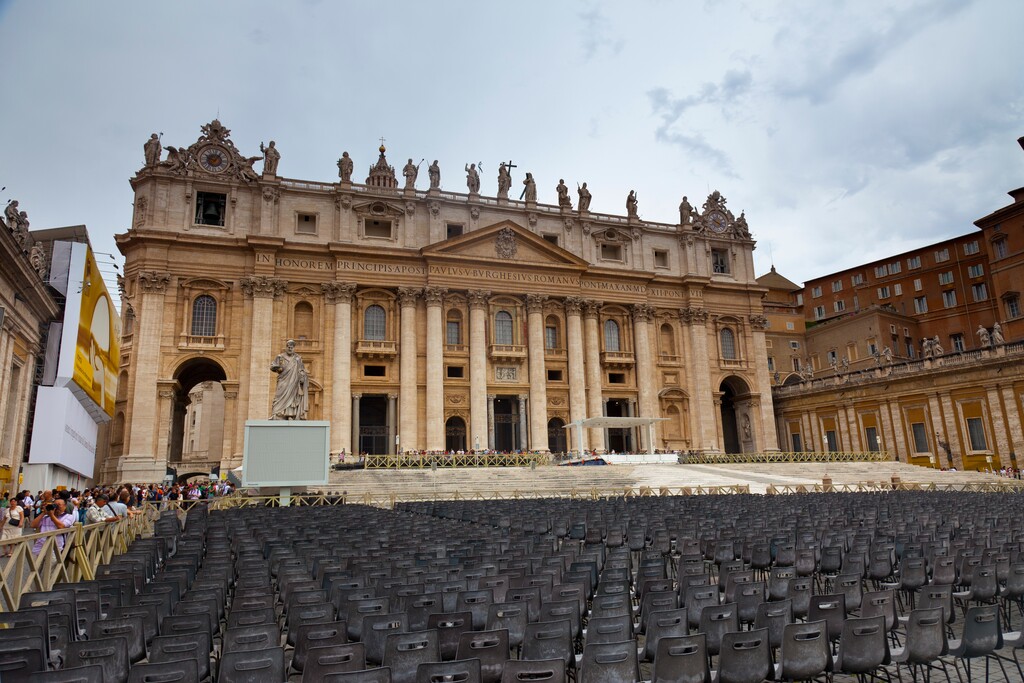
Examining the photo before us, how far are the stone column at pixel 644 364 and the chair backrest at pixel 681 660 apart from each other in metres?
44.8

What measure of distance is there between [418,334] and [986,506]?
34.3 meters

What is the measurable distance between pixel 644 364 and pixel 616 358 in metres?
2.17

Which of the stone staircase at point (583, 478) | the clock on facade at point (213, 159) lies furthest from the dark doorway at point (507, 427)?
the clock on facade at point (213, 159)

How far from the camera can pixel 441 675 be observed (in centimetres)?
455

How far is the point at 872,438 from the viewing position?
4759 cm

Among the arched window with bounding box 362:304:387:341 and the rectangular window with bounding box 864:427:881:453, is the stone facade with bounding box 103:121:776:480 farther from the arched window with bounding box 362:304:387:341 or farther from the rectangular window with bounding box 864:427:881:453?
the rectangular window with bounding box 864:427:881:453

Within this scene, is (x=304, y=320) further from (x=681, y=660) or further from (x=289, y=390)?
(x=681, y=660)

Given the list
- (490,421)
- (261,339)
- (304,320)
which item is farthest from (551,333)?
(261,339)

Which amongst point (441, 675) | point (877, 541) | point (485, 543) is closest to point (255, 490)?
point (485, 543)

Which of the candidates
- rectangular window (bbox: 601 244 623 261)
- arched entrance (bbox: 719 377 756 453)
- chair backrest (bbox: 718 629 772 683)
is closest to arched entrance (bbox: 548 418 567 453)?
arched entrance (bbox: 719 377 756 453)

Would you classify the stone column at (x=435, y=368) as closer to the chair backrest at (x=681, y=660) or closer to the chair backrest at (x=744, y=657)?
the chair backrest at (x=744, y=657)

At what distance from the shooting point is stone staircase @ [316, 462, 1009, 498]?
31.2 meters

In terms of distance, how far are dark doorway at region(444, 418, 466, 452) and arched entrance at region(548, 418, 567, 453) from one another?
6071 mm

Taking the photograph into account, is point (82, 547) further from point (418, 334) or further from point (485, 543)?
point (418, 334)
